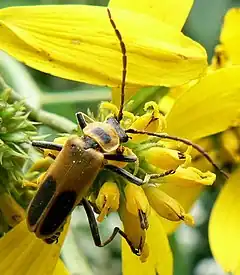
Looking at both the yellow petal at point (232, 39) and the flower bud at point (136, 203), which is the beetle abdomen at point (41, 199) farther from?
the yellow petal at point (232, 39)

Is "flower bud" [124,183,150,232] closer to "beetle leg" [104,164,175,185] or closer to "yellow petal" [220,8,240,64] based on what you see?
"beetle leg" [104,164,175,185]

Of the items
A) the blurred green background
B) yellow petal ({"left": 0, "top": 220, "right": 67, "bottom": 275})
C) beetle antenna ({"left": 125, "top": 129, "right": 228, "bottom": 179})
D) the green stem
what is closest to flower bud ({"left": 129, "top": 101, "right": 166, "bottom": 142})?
beetle antenna ({"left": 125, "top": 129, "right": 228, "bottom": 179})

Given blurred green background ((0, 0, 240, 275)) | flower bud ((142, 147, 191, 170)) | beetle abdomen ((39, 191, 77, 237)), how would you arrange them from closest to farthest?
beetle abdomen ((39, 191, 77, 237)), flower bud ((142, 147, 191, 170)), blurred green background ((0, 0, 240, 275))

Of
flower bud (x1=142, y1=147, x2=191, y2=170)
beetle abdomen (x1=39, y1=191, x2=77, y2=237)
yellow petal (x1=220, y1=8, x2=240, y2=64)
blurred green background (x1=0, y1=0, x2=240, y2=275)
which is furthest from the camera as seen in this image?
blurred green background (x1=0, y1=0, x2=240, y2=275)

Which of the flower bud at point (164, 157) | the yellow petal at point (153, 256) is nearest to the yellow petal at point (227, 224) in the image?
the yellow petal at point (153, 256)

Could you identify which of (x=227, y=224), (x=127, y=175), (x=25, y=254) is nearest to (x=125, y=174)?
(x=127, y=175)

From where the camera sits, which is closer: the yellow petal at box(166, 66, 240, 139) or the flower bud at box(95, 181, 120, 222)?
the flower bud at box(95, 181, 120, 222)
